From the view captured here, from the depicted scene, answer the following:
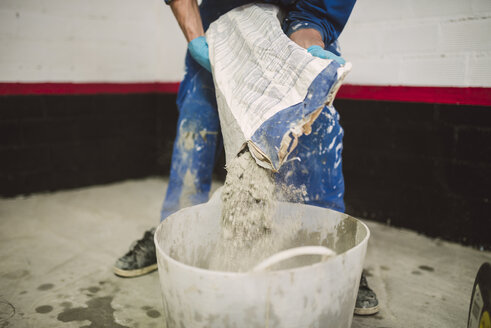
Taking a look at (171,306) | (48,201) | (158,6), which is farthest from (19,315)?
(158,6)

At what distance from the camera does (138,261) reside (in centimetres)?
166

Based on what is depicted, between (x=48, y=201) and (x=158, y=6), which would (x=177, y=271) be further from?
(x=158, y=6)

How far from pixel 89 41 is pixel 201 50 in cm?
188

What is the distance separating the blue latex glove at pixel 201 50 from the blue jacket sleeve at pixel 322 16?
0.30 meters

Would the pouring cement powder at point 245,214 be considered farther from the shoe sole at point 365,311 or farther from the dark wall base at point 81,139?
the dark wall base at point 81,139

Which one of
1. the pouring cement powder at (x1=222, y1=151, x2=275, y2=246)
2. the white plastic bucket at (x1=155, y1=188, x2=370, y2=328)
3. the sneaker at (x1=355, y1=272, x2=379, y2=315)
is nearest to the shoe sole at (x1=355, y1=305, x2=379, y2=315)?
the sneaker at (x1=355, y1=272, x2=379, y2=315)

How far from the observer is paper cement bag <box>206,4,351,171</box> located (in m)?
0.93

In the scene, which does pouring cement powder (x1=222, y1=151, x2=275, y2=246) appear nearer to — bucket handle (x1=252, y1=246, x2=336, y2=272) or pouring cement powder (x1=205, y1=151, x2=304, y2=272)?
pouring cement powder (x1=205, y1=151, x2=304, y2=272)

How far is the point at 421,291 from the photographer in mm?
1528

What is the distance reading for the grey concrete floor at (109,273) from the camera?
1355 millimetres

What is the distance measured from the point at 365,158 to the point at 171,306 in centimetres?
163

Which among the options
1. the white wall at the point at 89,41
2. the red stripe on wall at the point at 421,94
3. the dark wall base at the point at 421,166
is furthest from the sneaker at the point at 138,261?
the white wall at the point at 89,41

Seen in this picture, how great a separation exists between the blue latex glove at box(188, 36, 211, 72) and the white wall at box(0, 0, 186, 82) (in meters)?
1.77

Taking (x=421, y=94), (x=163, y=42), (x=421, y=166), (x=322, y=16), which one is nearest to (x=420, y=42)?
(x=421, y=94)
